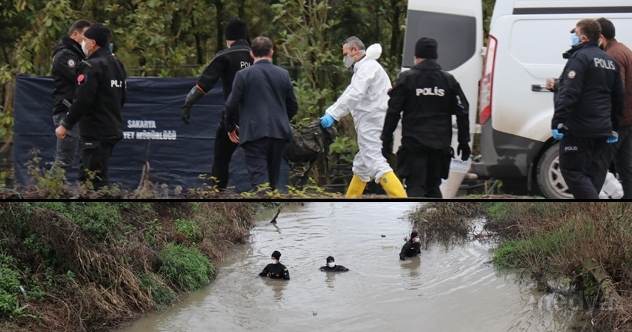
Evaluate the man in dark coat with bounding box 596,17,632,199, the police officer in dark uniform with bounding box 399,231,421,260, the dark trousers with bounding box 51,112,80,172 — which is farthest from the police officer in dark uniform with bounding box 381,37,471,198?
the police officer in dark uniform with bounding box 399,231,421,260

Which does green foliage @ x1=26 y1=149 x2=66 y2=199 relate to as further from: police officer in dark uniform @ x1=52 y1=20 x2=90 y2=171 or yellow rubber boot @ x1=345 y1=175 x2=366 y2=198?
yellow rubber boot @ x1=345 y1=175 x2=366 y2=198

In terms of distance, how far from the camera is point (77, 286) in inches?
743

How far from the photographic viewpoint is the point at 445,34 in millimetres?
7832

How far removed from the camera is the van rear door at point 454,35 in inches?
306

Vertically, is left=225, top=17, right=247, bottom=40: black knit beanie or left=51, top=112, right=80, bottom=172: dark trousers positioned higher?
left=225, top=17, right=247, bottom=40: black knit beanie

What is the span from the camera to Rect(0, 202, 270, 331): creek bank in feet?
58.6

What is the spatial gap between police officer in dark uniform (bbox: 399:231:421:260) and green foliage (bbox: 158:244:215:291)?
5398 mm

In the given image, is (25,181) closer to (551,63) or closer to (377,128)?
(377,128)

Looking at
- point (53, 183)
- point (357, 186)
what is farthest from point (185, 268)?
point (53, 183)

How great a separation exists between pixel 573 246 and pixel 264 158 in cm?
1471

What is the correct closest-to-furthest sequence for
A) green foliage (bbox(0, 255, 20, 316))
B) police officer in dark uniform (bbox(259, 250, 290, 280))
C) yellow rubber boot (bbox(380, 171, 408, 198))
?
yellow rubber boot (bbox(380, 171, 408, 198)) < green foliage (bbox(0, 255, 20, 316)) < police officer in dark uniform (bbox(259, 250, 290, 280))

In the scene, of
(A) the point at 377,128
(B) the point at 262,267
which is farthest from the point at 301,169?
(B) the point at 262,267

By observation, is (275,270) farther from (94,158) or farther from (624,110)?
(624,110)

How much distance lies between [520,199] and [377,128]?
3.74 ft
